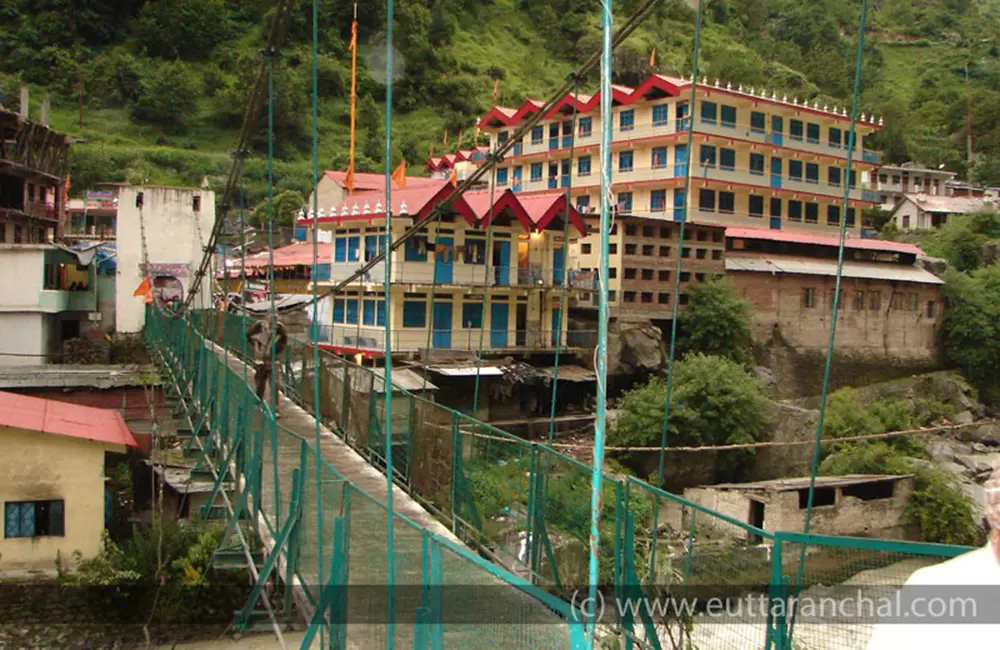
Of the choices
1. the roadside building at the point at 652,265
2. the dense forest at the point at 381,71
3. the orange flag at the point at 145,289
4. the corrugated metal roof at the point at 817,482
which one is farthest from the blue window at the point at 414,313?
the dense forest at the point at 381,71

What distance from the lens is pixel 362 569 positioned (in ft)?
12.7

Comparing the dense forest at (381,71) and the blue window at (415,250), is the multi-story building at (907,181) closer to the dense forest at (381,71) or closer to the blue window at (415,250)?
the dense forest at (381,71)

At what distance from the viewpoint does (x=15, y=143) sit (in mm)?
25719

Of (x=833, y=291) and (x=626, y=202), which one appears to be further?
(x=626, y=202)

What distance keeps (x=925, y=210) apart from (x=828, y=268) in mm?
16827

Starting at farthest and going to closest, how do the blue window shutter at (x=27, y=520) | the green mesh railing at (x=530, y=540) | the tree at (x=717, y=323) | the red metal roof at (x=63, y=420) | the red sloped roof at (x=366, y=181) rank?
the red sloped roof at (x=366, y=181), the tree at (x=717, y=323), the red metal roof at (x=63, y=420), the blue window shutter at (x=27, y=520), the green mesh railing at (x=530, y=540)

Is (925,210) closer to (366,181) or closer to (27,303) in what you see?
(366,181)

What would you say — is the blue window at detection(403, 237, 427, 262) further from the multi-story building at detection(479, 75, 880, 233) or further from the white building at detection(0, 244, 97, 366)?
the white building at detection(0, 244, 97, 366)

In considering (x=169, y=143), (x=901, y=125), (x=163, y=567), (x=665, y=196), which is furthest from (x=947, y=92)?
Answer: (x=163, y=567)

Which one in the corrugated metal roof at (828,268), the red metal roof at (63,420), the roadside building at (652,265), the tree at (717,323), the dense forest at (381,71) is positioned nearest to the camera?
the red metal roof at (63,420)

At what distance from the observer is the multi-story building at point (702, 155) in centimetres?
2358

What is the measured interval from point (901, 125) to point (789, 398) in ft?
117

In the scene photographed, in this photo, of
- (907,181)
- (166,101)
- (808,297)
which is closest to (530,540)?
(808,297)

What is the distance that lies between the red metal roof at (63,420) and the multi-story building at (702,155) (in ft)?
43.5
